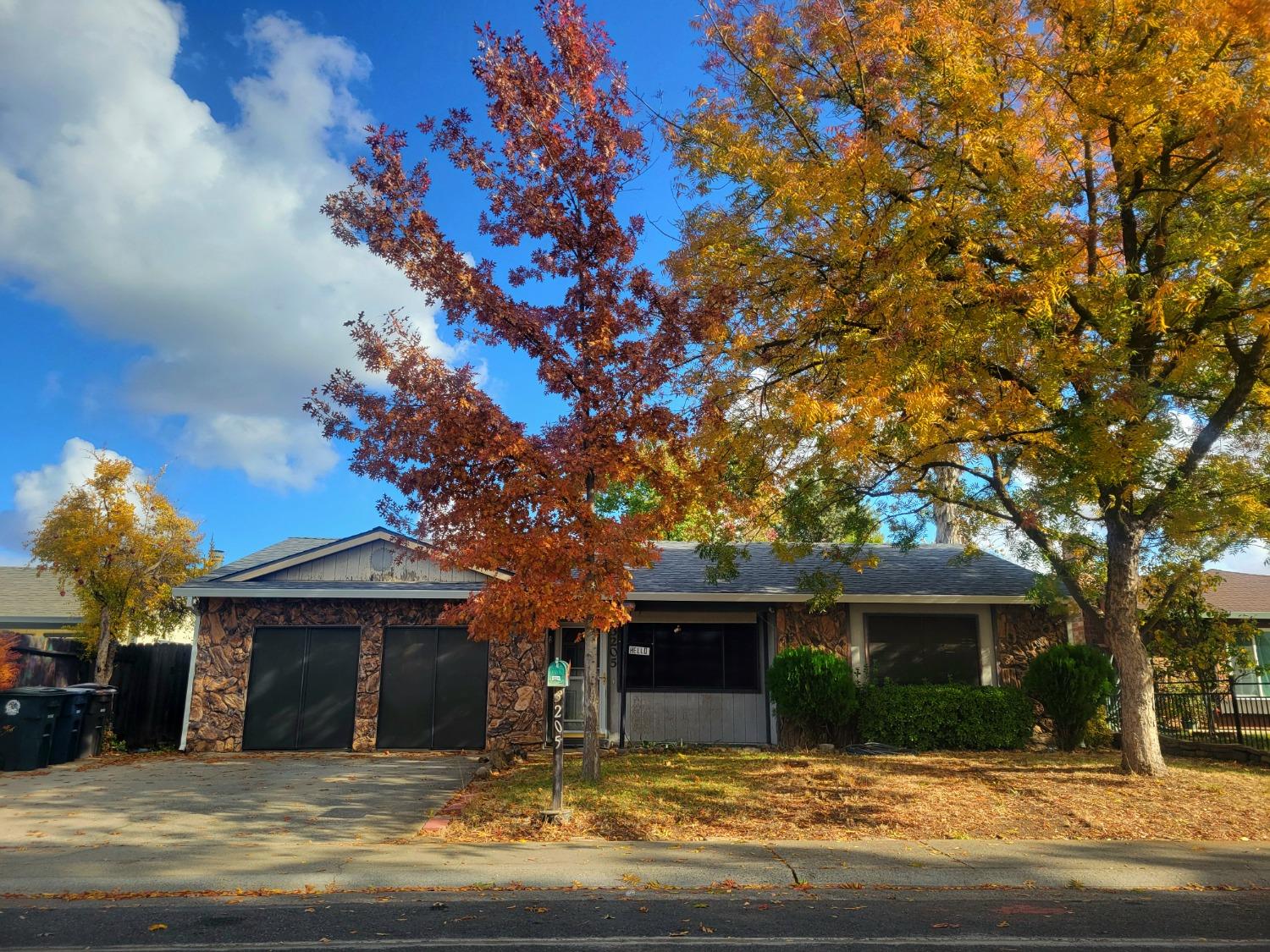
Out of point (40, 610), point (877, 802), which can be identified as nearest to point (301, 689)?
point (877, 802)

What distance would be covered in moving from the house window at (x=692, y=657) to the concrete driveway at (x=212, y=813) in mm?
3588

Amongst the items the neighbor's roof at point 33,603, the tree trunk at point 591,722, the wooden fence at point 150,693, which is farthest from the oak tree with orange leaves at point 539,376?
the neighbor's roof at point 33,603

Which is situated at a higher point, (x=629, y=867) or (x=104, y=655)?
(x=104, y=655)

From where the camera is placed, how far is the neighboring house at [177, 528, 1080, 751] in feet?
49.8

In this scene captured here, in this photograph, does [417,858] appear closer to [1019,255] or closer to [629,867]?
[629,867]

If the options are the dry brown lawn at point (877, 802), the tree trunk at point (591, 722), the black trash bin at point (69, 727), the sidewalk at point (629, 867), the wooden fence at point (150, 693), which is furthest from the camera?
the wooden fence at point (150, 693)

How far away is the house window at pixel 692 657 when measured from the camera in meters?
15.8

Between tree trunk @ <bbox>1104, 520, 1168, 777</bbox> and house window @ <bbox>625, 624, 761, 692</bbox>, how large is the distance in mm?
6390

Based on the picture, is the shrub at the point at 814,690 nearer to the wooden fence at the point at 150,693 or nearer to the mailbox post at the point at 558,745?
the mailbox post at the point at 558,745

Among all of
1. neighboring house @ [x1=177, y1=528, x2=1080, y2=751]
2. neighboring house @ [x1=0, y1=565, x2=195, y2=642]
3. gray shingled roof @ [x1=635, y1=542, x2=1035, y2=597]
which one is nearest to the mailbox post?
neighboring house @ [x1=177, y1=528, x2=1080, y2=751]

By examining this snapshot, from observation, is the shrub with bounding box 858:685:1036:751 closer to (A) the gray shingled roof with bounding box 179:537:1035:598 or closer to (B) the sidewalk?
(A) the gray shingled roof with bounding box 179:537:1035:598

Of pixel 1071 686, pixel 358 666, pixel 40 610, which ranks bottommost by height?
pixel 1071 686

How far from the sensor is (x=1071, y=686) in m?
14.0

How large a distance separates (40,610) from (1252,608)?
2993 cm
